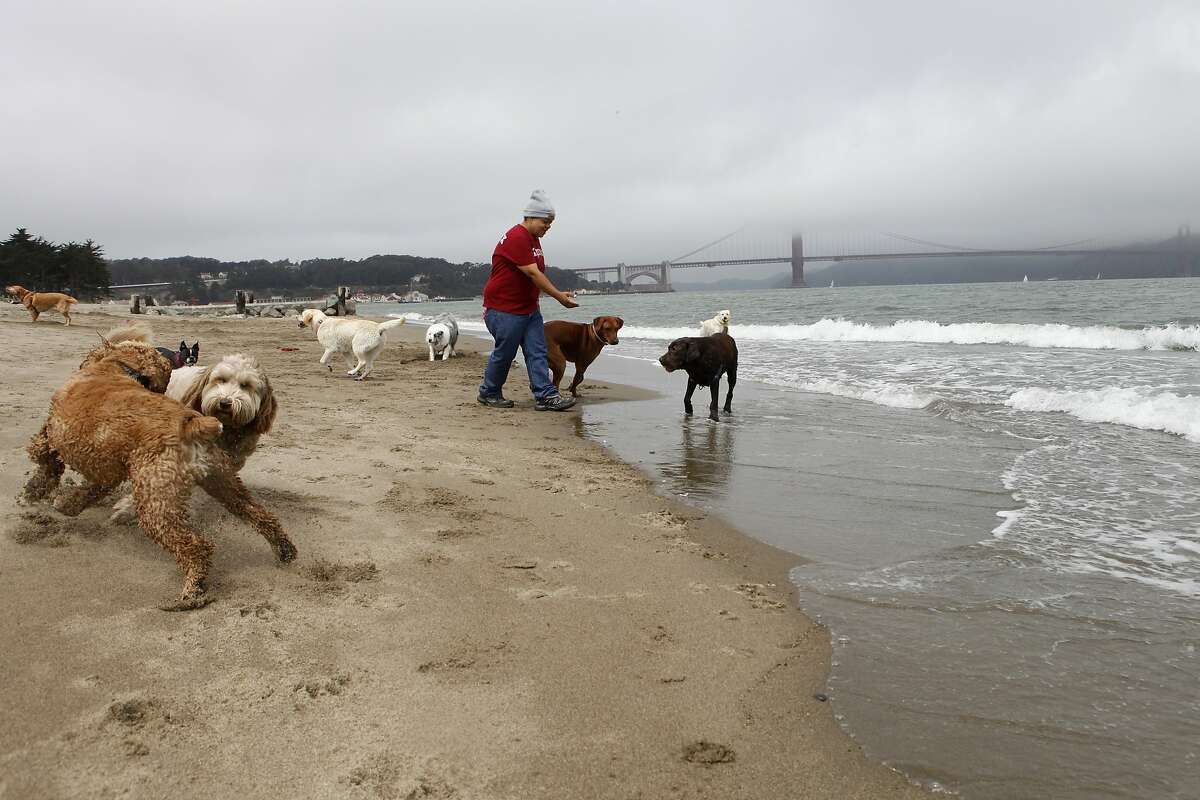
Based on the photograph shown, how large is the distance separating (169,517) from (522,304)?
5.66 meters

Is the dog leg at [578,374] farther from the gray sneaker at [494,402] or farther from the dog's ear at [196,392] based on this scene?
the dog's ear at [196,392]

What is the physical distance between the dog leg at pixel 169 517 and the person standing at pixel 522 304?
5.29 m

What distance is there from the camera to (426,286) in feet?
306

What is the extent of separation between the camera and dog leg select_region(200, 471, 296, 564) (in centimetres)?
308

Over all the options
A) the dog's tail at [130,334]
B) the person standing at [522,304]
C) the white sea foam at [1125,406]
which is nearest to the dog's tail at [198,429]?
the dog's tail at [130,334]

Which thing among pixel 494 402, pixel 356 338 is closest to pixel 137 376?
pixel 494 402

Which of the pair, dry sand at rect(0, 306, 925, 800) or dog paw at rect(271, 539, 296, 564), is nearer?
dry sand at rect(0, 306, 925, 800)

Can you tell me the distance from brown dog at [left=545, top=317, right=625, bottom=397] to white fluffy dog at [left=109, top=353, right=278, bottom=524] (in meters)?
5.60

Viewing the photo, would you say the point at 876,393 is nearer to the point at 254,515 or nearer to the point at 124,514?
the point at 254,515

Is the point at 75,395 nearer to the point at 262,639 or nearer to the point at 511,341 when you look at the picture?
the point at 262,639

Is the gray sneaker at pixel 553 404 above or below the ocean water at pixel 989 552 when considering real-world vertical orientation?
above

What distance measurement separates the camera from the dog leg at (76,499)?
3.36 m

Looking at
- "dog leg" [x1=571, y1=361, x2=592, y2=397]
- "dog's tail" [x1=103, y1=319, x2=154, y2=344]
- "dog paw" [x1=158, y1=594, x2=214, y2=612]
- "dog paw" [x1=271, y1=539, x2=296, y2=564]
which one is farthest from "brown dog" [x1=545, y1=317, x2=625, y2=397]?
"dog paw" [x1=158, y1=594, x2=214, y2=612]

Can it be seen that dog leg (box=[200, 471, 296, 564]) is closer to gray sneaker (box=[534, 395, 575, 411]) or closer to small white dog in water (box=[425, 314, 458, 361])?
gray sneaker (box=[534, 395, 575, 411])
